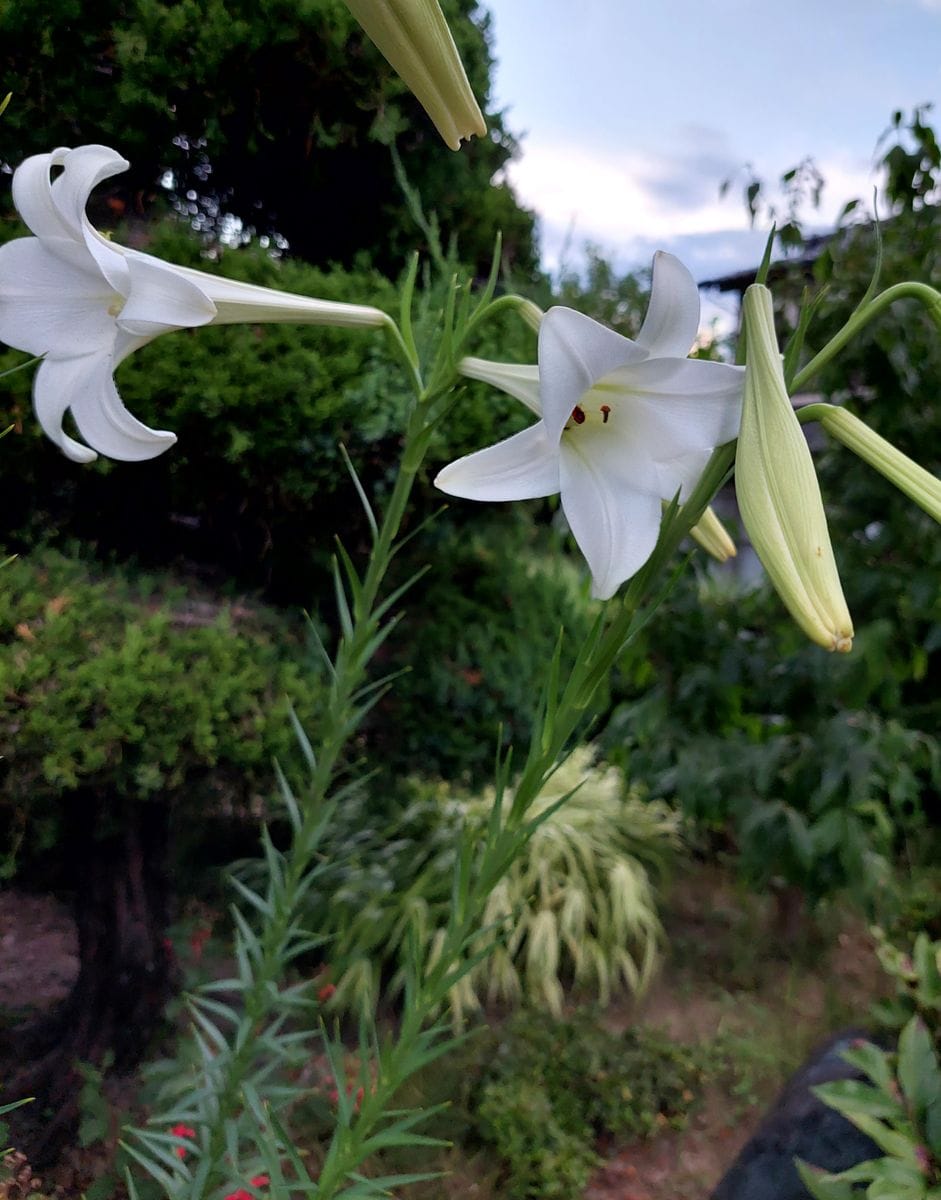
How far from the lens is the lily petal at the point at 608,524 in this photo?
42 cm

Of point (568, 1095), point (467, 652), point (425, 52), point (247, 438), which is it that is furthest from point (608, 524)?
point (568, 1095)

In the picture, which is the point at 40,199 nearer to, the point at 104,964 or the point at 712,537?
the point at 712,537

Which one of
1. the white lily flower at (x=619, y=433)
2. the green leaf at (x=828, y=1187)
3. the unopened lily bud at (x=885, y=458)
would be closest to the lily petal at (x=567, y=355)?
the white lily flower at (x=619, y=433)

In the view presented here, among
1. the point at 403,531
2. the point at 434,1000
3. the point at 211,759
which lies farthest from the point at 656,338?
the point at 403,531

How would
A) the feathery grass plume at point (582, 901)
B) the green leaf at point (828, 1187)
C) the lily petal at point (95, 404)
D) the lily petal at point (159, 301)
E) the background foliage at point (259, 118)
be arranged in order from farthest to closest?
the feathery grass plume at point (582, 901) → the background foliage at point (259, 118) → the green leaf at point (828, 1187) → the lily petal at point (95, 404) → the lily petal at point (159, 301)

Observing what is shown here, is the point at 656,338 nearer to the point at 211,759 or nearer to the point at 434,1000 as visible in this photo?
the point at 434,1000

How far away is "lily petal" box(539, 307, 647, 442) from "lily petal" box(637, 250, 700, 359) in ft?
→ 0.08

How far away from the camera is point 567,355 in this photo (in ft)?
1.25

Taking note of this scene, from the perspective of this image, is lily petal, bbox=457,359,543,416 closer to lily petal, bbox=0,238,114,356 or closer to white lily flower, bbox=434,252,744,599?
white lily flower, bbox=434,252,744,599

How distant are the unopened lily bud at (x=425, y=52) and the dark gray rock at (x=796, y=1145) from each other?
136 centimetres

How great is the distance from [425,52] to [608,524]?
222mm

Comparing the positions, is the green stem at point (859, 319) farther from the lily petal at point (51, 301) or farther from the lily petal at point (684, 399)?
the lily petal at point (51, 301)

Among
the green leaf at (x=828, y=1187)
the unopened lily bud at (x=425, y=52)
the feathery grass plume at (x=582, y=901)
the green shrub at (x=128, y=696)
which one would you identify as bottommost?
the feathery grass plume at (x=582, y=901)

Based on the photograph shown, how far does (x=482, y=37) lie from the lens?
5.01 ft
